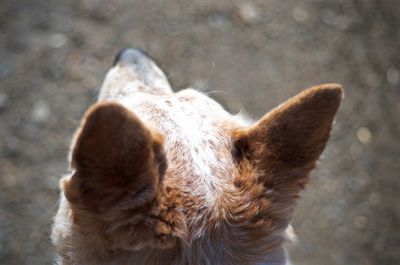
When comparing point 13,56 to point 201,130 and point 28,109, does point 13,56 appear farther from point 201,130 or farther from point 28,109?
point 201,130

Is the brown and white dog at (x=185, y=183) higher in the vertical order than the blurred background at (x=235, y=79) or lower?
higher

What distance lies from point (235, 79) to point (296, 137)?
211 cm

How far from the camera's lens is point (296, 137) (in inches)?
58.1

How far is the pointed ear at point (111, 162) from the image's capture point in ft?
3.70

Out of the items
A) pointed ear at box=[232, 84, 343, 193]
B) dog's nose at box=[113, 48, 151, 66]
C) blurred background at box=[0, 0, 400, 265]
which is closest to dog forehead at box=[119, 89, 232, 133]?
pointed ear at box=[232, 84, 343, 193]

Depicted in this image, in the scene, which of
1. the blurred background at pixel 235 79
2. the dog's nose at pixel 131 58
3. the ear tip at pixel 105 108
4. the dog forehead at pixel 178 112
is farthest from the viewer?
the blurred background at pixel 235 79

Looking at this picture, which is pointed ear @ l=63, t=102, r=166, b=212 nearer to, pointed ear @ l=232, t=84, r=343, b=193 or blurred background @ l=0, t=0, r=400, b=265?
pointed ear @ l=232, t=84, r=343, b=193

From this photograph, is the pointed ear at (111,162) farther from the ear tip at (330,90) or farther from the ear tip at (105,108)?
the ear tip at (330,90)

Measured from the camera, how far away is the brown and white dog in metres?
1.20

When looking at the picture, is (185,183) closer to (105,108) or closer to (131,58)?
(105,108)

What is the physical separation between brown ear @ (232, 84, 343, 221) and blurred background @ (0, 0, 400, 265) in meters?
1.73

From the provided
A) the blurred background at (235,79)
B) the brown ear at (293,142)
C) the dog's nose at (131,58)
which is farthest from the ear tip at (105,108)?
the blurred background at (235,79)

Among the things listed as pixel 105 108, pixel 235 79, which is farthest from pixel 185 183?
pixel 235 79

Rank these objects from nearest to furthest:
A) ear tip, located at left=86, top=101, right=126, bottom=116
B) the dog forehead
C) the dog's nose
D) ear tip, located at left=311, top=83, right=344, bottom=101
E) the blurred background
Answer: ear tip, located at left=86, top=101, right=126, bottom=116
ear tip, located at left=311, top=83, right=344, bottom=101
the dog forehead
the dog's nose
the blurred background
